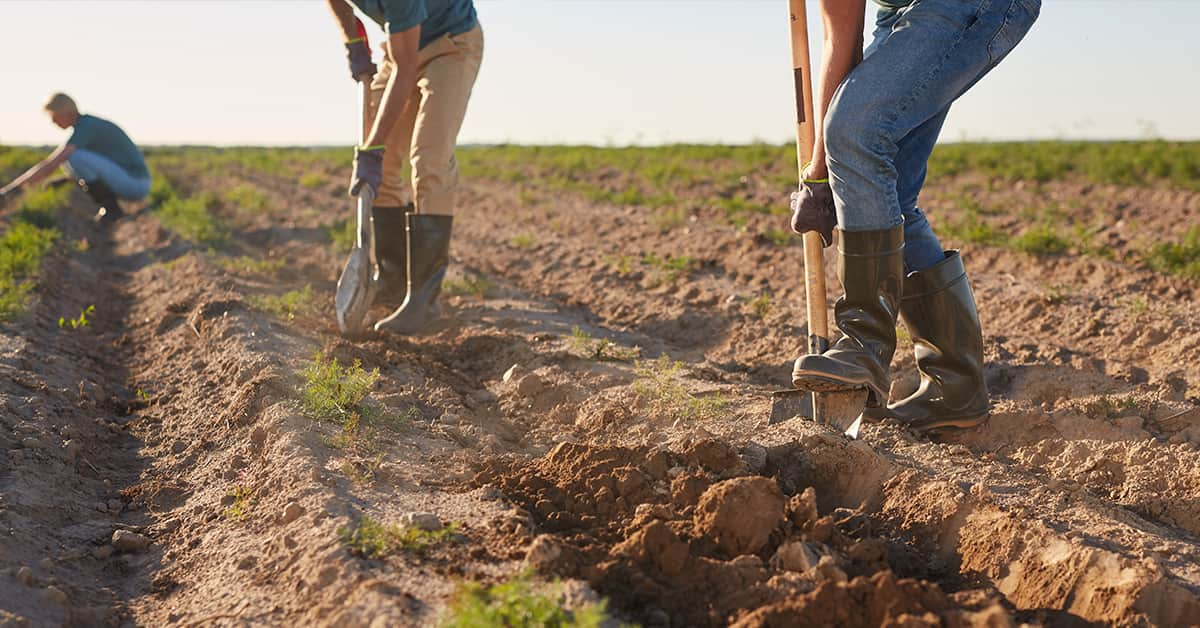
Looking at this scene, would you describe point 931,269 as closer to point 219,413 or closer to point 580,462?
point 580,462

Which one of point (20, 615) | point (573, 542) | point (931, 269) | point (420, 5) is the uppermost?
point (420, 5)

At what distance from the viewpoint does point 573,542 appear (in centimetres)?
230

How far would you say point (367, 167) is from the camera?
15.3 ft

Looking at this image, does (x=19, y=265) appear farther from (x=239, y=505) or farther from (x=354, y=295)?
(x=239, y=505)

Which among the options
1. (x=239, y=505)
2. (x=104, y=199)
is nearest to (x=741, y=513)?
(x=239, y=505)

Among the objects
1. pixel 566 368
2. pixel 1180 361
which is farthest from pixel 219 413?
pixel 1180 361

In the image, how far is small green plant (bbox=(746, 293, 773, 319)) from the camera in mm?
5074

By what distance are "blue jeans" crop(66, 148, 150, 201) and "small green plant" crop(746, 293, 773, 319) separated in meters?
7.90

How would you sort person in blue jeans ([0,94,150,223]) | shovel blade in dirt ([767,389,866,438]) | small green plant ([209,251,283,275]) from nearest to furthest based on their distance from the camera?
shovel blade in dirt ([767,389,866,438]) < small green plant ([209,251,283,275]) < person in blue jeans ([0,94,150,223])

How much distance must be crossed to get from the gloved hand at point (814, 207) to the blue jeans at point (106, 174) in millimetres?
9179

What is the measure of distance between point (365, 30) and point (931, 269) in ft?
10.8

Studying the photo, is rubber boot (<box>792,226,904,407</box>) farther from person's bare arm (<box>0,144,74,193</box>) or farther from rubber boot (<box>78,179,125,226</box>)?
rubber boot (<box>78,179,125,226</box>)

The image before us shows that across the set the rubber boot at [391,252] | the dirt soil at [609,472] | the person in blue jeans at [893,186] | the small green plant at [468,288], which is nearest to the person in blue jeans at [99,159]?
the dirt soil at [609,472]

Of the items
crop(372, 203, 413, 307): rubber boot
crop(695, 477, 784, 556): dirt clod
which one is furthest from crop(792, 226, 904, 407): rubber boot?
crop(372, 203, 413, 307): rubber boot
